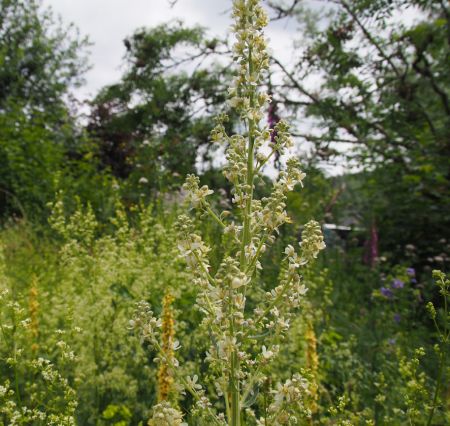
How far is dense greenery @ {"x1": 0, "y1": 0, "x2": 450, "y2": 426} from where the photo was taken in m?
1.53

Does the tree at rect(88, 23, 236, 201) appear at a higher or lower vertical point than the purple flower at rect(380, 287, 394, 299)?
higher

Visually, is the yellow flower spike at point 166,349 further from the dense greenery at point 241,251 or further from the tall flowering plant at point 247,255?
the tall flowering plant at point 247,255

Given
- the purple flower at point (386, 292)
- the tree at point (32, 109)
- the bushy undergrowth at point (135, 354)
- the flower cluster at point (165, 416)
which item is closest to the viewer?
the flower cluster at point (165, 416)

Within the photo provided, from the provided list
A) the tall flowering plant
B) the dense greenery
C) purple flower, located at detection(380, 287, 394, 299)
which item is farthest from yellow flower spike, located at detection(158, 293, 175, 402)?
purple flower, located at detection(380, 287, 394, 299)

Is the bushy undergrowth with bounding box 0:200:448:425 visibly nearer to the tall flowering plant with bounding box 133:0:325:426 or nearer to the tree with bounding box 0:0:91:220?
the tall flowering plant with bounding box 133:0:325:426

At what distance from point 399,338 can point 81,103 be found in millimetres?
11902

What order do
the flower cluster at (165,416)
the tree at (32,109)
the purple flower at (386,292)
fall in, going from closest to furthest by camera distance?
the flower cluster at (165,416), the purple flower at (386,292), the tree at (32,109)

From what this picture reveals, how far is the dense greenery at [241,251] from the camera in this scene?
153 cm

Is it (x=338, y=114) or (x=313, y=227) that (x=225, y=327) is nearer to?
(x=313, y=227)

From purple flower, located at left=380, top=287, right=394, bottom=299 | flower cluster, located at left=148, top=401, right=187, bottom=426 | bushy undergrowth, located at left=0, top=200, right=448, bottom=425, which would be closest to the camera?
flower cluster, located at left=148, top=401, right=187, bottom=426

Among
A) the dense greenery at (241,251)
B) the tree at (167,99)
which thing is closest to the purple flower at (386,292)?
the dense greenery at (241,251)

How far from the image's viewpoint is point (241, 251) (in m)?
1.51

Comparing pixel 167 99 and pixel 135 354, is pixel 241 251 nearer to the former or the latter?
pixel 135 354

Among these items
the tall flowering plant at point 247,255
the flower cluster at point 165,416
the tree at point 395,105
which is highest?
the tree at point 395,105
